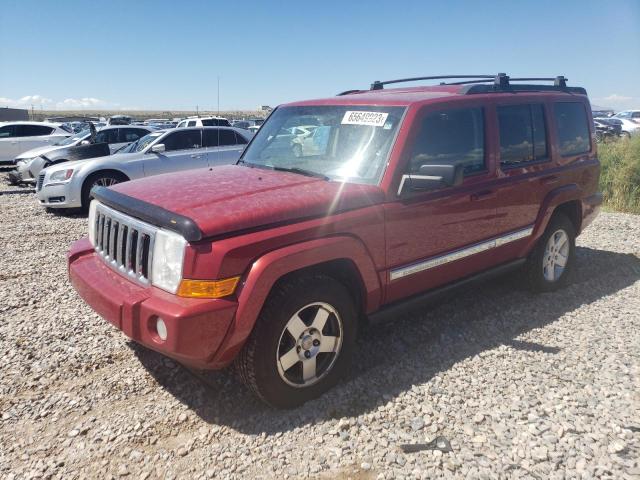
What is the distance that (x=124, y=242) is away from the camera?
302 cm

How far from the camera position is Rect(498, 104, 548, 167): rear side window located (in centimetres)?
407

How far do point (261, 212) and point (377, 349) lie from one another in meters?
1.65

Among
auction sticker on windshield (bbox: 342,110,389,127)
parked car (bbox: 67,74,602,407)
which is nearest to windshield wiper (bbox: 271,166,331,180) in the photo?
parked car (bbox: 67,74,602,407)

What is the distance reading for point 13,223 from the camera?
28.6 feet

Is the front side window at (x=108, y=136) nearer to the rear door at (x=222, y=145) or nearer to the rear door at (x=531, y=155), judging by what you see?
the rear door at (x=222, y=145)

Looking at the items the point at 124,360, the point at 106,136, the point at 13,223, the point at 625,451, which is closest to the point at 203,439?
the point at 124,360

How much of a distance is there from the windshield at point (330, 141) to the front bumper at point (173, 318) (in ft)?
4.46

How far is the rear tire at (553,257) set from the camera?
15.4 ft

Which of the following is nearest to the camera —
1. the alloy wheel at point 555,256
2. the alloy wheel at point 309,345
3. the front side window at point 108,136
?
the alloy wheel at point 309,345

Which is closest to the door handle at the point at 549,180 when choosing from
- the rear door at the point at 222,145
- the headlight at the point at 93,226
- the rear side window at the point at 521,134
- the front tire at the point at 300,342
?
the rear side window at the point at 521,134

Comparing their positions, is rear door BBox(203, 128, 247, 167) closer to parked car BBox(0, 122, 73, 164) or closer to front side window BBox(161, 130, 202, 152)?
front side window BBox(161, 130, 202, 152)

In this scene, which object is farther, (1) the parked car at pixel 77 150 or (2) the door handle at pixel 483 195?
(1) the parked car at pixel 77 150

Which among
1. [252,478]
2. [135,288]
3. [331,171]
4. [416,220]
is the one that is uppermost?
[331,171]

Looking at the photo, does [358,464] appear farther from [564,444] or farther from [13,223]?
[13,223]
